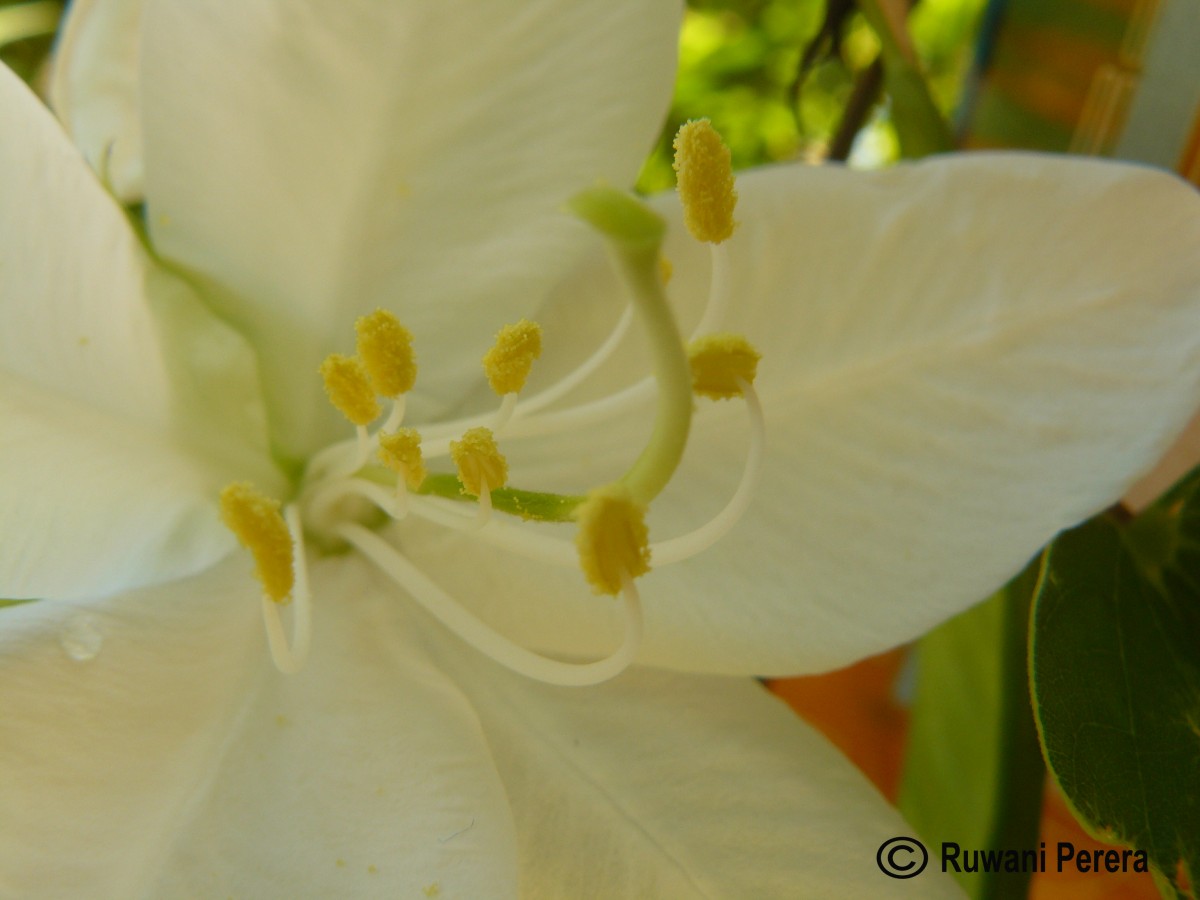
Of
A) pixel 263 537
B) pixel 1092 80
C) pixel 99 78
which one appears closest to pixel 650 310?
pixel 263 537

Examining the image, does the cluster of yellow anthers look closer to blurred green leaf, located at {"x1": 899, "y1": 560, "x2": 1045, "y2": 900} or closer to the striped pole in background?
blurred green leaf, located at {"x1": 899, "y1": 560, "x2": 1045, "y2": 900}

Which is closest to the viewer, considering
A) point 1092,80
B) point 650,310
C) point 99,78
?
point 650,310

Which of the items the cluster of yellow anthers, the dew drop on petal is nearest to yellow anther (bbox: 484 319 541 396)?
the cluster of yellow anthers

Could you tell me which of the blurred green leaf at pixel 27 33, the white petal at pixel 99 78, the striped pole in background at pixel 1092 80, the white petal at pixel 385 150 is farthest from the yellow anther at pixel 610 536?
the blurred green leaf at pixel 27 33

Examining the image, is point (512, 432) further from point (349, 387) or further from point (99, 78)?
point (99, 78)

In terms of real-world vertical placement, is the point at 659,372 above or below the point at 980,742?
above

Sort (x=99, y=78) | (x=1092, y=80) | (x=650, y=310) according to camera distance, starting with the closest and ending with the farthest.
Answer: (x=650, y=310), (x=99, y=78), (x=1092, y=80)

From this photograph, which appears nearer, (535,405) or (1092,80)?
(535,405)

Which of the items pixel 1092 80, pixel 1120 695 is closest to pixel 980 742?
pixel 1120 695
